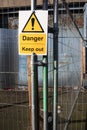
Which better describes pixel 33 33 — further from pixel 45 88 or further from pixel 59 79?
pixel 59 79

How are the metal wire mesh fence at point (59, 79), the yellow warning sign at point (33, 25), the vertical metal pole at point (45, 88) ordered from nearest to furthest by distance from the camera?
the yellow warning sign at point (33, 25) < the vertical metal pole at point (45, 88) < the metal wire mesh fence at point (59, 79)

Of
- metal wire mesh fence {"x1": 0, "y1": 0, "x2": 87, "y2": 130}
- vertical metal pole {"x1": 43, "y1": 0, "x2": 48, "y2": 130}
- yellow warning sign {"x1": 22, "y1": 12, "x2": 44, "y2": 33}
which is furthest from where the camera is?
metal wire mesh fence {"x1": 0, "y1": 0, "x2": 87, "y2": 130}

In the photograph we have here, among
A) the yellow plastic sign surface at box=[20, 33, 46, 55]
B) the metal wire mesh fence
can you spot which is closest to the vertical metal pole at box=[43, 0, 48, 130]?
the yellow plastic sign surface at box=[20, 33, 46, 55]

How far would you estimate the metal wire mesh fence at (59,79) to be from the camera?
618 cm

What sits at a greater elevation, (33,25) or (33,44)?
(33,25)

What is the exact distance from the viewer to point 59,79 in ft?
21.9

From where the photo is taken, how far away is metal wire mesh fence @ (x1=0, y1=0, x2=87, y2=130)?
20.3ft

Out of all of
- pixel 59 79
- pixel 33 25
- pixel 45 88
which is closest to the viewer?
pixel 33 25

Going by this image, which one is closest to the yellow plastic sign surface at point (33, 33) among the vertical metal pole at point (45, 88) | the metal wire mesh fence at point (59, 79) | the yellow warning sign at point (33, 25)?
the yellow warning sign at point (33, 25)

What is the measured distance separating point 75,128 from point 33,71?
375cm

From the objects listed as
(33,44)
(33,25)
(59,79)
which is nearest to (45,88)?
(33,44)

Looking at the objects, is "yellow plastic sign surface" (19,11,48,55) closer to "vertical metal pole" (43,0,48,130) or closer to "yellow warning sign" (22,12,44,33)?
"yellow warning sign" (22,12,44,33)

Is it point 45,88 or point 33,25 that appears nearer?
point 33,25

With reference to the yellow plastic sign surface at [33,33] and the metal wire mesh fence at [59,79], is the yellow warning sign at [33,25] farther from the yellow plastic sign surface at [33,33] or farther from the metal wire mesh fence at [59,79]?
the metal wire mesh fence at [59,79]
